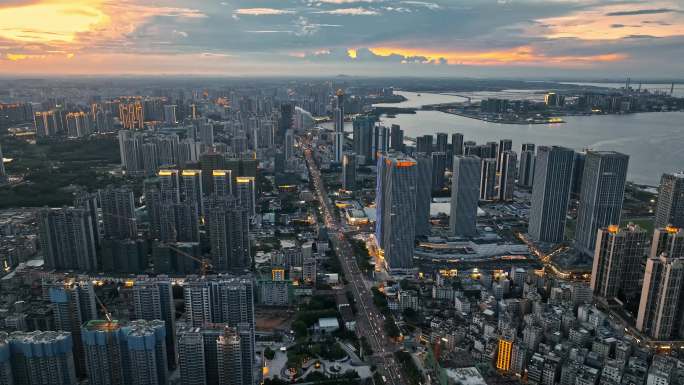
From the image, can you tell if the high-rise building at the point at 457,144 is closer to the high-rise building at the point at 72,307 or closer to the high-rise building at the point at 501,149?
the high-rise building at the point at 501,149

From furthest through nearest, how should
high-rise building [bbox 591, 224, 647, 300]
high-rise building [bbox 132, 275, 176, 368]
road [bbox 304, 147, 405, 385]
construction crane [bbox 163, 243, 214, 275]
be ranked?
1. construction crane [bbox 163, 243, 214, 275]
2. high-rise building [bbox 591, 224, 647, 300]
3. road [bbox 304, 147, 405, 385]
4. high-rise building [bbox 132, 275, 176, 368]

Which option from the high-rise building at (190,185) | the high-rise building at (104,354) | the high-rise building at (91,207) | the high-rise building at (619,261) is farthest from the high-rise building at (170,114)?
the high-rise building at (619,261)

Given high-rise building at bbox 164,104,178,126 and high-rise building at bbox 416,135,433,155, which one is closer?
high-rise building at bbox 416,135,433,155

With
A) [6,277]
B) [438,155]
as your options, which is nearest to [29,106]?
[6,277]

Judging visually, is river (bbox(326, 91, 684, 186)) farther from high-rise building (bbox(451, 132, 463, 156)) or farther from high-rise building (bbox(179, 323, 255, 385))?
high-rise building (bbox(179, 323, 255, 385))

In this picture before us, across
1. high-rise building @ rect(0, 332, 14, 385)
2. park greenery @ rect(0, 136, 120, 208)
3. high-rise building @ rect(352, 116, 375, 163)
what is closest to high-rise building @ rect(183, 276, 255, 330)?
high-rise building @ rect(0, 332, 14, 385)

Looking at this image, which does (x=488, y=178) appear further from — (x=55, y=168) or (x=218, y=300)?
(x=55, y=168)

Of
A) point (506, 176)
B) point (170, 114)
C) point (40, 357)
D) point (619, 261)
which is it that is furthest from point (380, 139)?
point (40, 357)
